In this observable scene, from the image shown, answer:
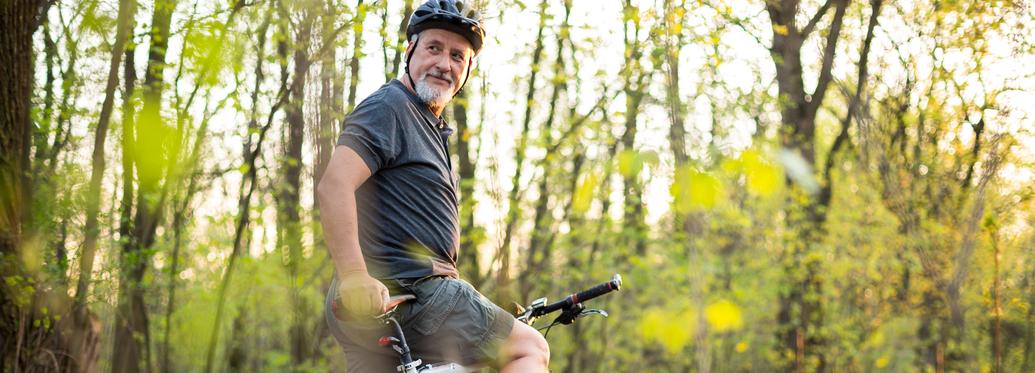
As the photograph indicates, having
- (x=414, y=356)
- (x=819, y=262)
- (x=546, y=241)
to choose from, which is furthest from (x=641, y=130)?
(x=414, y=356)

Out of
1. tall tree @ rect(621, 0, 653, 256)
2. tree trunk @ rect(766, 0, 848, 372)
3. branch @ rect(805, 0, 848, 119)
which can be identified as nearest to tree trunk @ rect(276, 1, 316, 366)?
tall tree @ rect(621, 0, 653, 256)

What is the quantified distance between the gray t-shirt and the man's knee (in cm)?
25

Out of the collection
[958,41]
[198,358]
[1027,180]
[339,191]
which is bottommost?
[198,358]

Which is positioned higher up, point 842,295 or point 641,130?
point 641,130

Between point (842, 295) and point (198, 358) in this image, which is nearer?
point (198, 358)

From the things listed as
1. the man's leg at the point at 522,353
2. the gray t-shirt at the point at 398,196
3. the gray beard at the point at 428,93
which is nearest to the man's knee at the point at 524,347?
the man's leg at the point at 522,353

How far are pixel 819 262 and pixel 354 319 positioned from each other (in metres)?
11.1

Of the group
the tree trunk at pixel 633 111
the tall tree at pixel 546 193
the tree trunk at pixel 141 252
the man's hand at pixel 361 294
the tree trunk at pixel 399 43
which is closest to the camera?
the man's hand at pixel 361 294

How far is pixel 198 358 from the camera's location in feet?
37.0

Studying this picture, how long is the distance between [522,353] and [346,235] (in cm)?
62

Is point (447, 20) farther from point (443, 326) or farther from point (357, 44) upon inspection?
point (357, 44)

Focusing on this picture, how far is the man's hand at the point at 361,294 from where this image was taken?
2561 millimetres

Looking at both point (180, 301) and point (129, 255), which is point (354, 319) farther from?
point (180, 301)

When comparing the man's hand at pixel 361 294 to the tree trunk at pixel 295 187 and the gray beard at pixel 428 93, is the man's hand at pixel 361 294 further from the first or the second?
the gray beard at pixel 428 93
